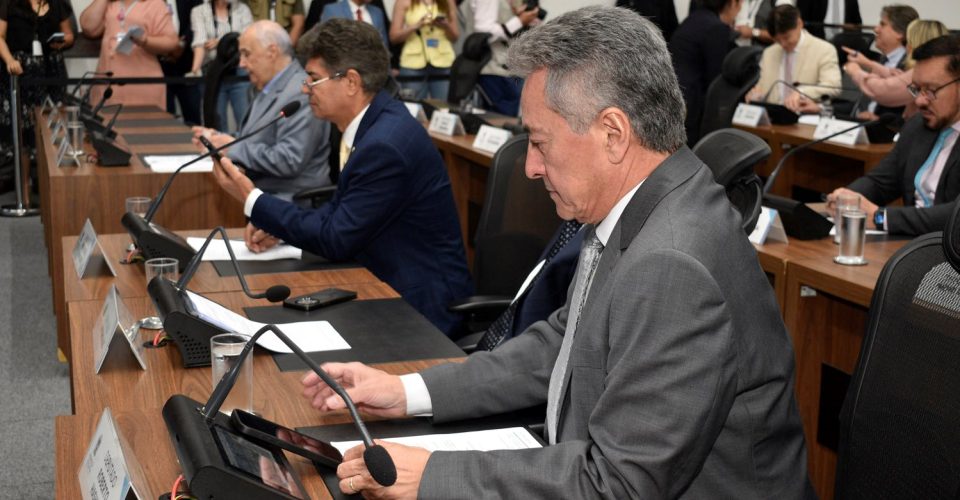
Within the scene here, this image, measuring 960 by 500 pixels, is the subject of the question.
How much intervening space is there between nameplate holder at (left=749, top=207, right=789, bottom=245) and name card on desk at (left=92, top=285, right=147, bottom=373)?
1.61 meters

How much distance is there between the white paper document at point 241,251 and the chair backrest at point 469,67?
134 inches

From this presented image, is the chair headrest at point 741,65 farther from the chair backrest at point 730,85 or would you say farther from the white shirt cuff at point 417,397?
the white shirt cuff at point 417,397

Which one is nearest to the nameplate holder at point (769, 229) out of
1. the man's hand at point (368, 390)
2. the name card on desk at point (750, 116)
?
the man's hand at point (368, 390)

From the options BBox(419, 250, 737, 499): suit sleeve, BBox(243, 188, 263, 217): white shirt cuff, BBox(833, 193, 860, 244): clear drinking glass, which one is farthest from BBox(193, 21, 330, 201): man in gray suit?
BBox(419, 250, 737, 499): suit sleeve

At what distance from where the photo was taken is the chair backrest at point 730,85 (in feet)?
18.2

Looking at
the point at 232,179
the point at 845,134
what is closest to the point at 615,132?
the point at 232,179

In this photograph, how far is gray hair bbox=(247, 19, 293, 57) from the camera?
411 centimetres

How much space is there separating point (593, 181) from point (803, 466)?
422 mm

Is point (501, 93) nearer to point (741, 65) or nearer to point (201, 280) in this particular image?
point (741, 65)

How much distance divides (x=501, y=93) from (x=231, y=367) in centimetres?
623

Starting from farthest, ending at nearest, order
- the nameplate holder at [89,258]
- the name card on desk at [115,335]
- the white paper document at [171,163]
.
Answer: the white paper document at [171,163] → the nameplate holder at [89,258] → the name card on desk at [115,335]

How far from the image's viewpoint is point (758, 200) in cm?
250

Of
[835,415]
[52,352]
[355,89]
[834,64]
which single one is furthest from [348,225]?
[834,64]

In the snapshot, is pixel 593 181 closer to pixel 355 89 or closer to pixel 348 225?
pixel 348 225
